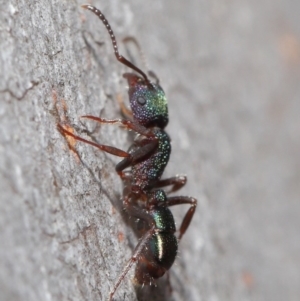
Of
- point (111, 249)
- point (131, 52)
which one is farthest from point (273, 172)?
point (111, 249)

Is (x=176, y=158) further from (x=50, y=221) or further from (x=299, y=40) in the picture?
(x=299, y=40)

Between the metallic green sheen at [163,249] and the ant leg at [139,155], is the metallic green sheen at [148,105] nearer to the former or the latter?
the ant leg at [139,155]

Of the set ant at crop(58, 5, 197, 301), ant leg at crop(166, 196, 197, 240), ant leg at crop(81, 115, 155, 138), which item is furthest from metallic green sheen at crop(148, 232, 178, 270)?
ant leg at crop(81, 115, 155, 138)

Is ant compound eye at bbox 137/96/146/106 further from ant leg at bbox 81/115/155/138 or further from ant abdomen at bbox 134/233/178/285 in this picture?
ant abdomen at bbox 134/233/178/285

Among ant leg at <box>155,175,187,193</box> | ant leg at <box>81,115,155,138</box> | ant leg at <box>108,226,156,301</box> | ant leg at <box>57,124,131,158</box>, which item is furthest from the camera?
ant leg at <box>155,175,187,193</box>

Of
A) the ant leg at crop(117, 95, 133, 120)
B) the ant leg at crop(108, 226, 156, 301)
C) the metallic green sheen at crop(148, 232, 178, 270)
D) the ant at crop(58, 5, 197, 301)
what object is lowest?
the ant leg at crop(108, 226, 156, 301)

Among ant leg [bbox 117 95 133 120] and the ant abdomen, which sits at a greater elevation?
ant leg [bbox 117 95 133 120]

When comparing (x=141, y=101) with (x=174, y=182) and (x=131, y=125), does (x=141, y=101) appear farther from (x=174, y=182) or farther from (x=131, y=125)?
(x=174, y=182)
